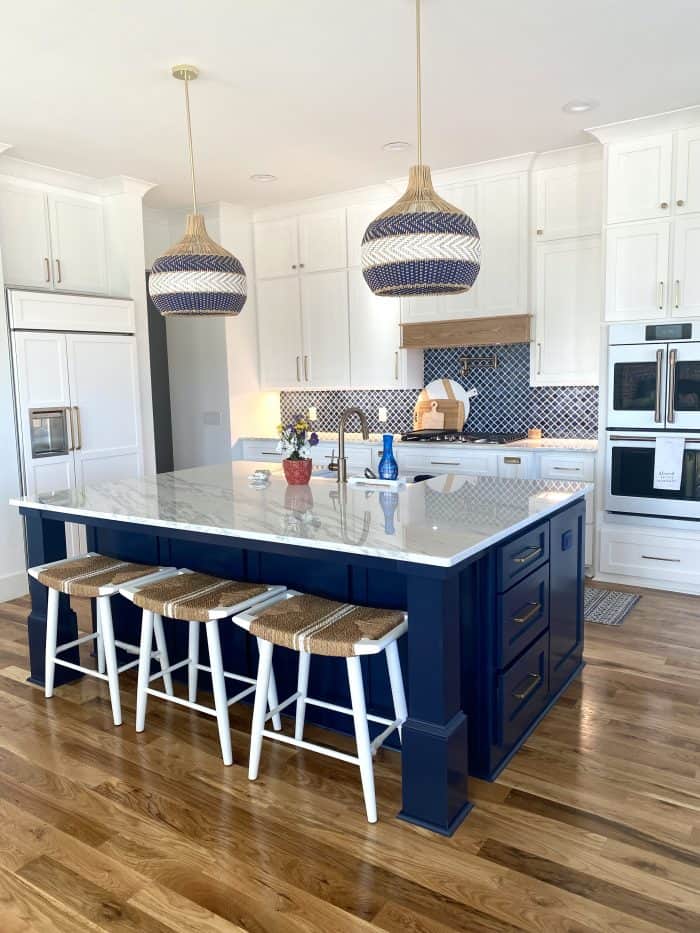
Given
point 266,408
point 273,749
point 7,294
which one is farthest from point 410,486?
point 266,408

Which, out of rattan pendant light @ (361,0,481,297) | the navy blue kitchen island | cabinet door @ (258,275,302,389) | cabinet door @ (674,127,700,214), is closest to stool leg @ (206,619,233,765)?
the navy blue kitchen island

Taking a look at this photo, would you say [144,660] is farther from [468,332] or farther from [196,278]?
[468,332]

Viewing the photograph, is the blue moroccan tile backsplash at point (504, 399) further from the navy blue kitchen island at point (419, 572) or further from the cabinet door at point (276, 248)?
the navy blue kitchen island at point (419, 572)

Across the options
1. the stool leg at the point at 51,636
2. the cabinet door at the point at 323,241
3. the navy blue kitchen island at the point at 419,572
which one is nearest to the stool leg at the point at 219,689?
the navy blue kitchen island at the point at 419,572

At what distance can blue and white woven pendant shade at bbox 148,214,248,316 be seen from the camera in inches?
120

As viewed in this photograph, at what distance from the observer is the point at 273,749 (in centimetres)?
267

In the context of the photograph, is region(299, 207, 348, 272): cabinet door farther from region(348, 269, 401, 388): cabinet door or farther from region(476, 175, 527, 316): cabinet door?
region(476, 175, 527, 316): cabinet door

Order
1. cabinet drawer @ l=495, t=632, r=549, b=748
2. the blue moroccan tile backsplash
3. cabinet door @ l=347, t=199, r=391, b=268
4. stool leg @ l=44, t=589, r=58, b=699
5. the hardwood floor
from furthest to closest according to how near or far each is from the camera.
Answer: cabinet door @ l=347, t=199, r=391, b=268 → the blue moroccan tile backsplash → stool leg @ l=44, t=589, r=58, b=699 → cabinet drawer @ l=495, t=632, r=549, b=748 → the hardwood floor

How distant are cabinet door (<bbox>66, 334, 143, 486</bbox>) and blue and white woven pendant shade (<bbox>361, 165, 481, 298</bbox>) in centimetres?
293

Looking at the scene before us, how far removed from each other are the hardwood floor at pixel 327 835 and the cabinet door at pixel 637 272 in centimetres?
235

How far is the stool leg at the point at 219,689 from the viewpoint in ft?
8.32

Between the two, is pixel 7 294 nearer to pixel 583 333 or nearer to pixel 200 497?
pixel 200 497

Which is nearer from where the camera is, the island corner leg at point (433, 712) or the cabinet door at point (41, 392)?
the island corner leg at point (433, 712)

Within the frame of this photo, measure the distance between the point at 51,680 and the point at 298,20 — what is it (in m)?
2.97
